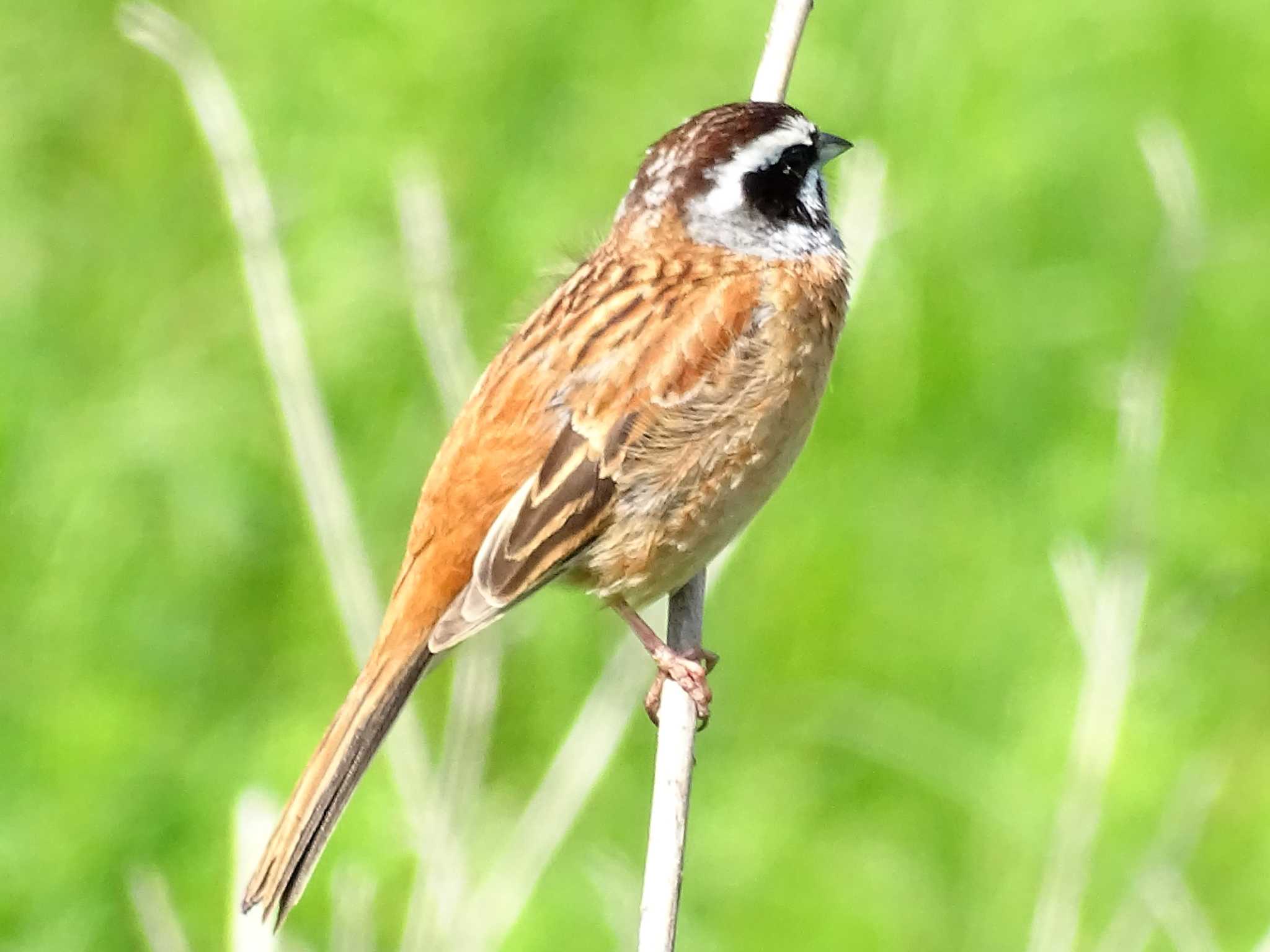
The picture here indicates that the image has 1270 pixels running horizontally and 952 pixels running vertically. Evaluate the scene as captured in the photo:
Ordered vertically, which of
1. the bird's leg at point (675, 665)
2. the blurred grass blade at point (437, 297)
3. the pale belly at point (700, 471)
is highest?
the blurred grass blade at point (437, 297)

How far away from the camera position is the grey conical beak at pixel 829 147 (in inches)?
185

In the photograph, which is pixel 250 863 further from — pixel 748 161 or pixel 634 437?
pixel 748 161

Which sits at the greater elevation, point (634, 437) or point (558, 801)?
point (634, 437)

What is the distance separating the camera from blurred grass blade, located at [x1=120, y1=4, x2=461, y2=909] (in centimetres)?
403

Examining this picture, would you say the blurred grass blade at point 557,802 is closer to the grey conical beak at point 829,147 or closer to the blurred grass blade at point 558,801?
the blurred grass blade at point 558,801

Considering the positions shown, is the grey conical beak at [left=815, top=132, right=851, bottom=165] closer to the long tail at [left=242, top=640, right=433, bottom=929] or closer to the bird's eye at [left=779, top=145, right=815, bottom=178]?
the bird's eye at [left=779, top=145, right=815, bottom=178]

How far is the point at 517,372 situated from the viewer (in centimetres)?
444

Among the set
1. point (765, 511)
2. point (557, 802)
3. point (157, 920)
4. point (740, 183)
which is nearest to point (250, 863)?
point (157, 920)

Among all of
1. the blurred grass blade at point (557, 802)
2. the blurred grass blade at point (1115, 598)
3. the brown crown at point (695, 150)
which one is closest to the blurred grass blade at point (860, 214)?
the brown crown at point (695, 150)

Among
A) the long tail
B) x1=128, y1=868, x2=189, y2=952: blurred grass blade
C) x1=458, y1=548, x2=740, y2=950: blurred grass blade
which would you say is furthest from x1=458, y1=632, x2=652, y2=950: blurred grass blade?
x1=128, y1=868, x2=189, y2=952: blurred grass blade

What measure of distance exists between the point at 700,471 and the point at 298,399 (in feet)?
3.00

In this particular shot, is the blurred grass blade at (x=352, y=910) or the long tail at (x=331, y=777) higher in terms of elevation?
the long tail at (x=331, y=777)

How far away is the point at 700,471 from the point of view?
4.38 metres

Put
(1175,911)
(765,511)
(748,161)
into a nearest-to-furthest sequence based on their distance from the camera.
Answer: (1175,911) → (748,161) → (765,511)
